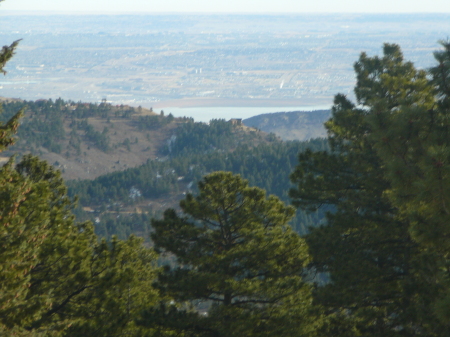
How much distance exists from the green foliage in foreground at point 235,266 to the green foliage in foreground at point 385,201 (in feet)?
7.28

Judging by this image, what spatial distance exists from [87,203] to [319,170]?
165m

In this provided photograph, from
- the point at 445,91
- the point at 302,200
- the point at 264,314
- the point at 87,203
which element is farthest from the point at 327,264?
Result: the point at 87,203

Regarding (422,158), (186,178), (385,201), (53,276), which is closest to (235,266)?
(53,276)

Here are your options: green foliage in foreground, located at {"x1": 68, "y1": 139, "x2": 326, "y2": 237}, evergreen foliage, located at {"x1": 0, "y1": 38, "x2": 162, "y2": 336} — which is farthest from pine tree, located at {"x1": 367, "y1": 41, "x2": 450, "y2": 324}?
green foliage in foreground, located at {"x1": 68, "y1": 139, "x2": 326, "y2": 237}

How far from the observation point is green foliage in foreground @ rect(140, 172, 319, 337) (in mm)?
16406

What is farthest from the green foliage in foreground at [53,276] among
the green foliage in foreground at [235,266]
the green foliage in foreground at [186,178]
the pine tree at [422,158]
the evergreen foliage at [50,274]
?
the green foliage in foreground at [186,178]

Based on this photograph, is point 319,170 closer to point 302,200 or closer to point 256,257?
point 302,200

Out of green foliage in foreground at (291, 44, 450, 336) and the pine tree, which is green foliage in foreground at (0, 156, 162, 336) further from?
the pine tree

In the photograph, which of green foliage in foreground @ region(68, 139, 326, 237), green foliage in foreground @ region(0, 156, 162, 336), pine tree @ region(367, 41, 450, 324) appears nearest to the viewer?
pine tree @ region(367, 41, 450, 324)

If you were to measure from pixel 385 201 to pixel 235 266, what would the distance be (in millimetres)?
6038

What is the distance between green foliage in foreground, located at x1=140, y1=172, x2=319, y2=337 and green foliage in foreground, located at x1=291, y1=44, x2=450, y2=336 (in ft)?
7.28

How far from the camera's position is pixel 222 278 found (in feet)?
53.6

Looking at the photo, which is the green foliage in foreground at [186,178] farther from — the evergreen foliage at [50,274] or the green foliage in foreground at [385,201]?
the evergreen foliage at [50,274]

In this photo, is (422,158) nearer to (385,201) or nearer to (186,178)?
(385,201)
